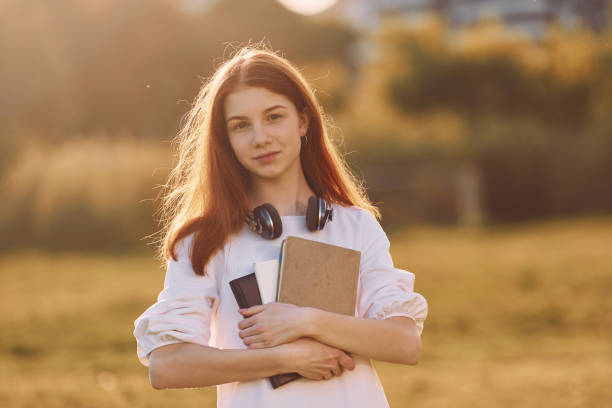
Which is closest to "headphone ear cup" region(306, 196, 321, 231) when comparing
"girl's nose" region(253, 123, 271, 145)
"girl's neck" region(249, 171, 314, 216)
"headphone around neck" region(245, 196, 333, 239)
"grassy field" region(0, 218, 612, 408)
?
"headphone around neck" region(245, 196, 333, 239)

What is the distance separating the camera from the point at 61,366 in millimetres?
6875

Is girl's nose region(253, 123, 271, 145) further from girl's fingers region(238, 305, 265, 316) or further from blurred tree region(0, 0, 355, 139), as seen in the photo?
blurred tree region(0, 0, 355, 139)

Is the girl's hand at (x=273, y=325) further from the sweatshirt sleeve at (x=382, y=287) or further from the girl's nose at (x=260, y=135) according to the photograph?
the girl's nose at (x=260, y=135)

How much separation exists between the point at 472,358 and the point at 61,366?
372 centimetres

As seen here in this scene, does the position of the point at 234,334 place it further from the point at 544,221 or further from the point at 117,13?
the point at 117,13

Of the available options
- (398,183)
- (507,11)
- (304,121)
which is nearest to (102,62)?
(398,183)

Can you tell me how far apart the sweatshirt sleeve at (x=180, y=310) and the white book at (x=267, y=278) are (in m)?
0.15

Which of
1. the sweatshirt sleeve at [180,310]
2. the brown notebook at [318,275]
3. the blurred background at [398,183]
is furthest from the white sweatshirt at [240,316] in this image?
the blurred background at [398,183]

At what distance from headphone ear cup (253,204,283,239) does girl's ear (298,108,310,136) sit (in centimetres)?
33

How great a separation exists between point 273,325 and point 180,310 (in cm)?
24

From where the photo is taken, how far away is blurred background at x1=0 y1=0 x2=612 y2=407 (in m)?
6.59

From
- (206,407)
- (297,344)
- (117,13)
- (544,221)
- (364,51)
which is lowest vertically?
(206,407)

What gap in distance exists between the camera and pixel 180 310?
1.90 metres

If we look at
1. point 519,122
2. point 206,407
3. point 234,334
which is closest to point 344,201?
point 234,334
